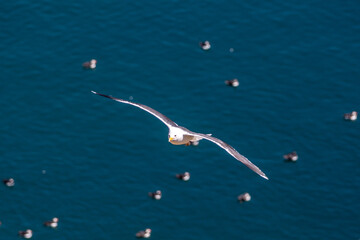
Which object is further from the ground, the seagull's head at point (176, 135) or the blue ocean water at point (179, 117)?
the blue ocean water at point (179, 117)

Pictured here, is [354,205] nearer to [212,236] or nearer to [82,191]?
[212,236]

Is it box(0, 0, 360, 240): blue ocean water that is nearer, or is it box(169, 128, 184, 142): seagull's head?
box(169, 128, 184, 142): seagull's head

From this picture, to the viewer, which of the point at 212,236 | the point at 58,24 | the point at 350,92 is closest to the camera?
the point at 212,236

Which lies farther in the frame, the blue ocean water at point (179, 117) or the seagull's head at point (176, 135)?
the blue ocean water at point (179, 117)

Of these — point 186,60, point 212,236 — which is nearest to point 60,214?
point 212,236

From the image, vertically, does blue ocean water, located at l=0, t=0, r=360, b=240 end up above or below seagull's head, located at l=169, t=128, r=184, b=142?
above
